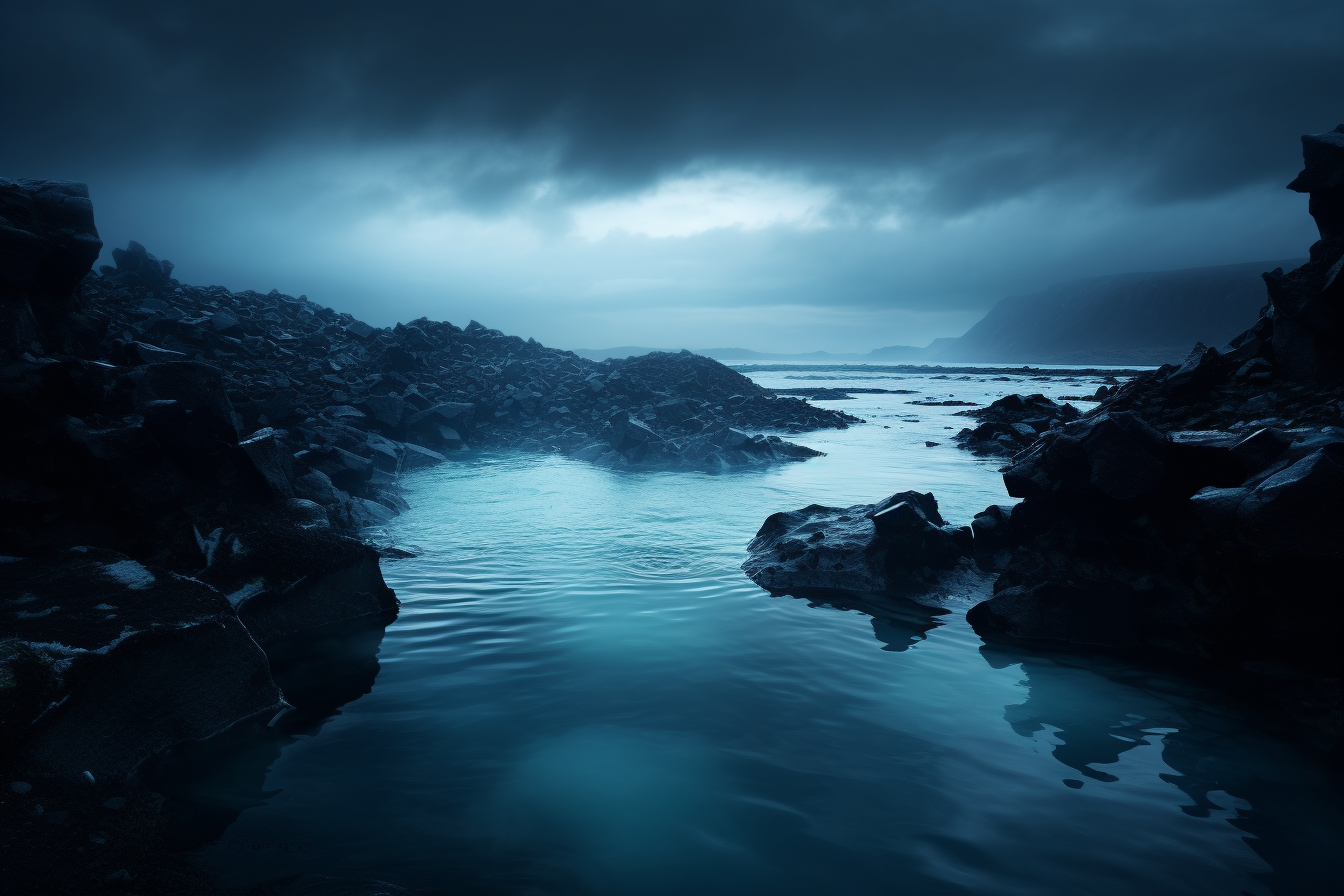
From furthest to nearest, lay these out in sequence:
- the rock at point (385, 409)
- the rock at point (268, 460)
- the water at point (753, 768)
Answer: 1. the rock at point (385, 409)
2. the rock at point (268, 460)
3. the water at point (753, 768)

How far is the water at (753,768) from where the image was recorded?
3.87 meters

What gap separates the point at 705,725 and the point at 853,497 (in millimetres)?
12106

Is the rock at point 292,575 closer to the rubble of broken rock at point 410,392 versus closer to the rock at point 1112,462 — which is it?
the rubble of broken rock at point 410,392

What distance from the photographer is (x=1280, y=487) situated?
561cm

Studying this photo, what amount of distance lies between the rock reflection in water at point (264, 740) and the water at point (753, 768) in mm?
42

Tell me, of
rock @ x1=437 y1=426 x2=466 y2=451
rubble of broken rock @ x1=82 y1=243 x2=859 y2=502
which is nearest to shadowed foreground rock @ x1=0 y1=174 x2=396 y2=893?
rubble of broken rock @ x1=82 y1=243 x2=859 y2=502

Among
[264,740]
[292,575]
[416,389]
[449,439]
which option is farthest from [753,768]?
[416,389]

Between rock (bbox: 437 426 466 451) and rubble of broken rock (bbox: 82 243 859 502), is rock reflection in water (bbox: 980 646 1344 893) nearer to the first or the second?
rubble of broken rock (bbox: 82 243 859 502)

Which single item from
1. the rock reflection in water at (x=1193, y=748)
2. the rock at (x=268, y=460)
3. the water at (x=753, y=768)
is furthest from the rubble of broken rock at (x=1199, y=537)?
the rock at (x=268, y=460)

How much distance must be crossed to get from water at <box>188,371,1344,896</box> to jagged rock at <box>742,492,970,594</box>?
764 mm

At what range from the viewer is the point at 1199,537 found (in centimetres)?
701

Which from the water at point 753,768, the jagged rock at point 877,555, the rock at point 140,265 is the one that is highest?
the rock at point 140,265

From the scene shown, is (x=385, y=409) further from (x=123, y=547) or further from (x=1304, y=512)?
(x=1304, y=512)

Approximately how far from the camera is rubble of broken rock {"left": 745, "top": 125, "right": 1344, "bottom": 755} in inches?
225
